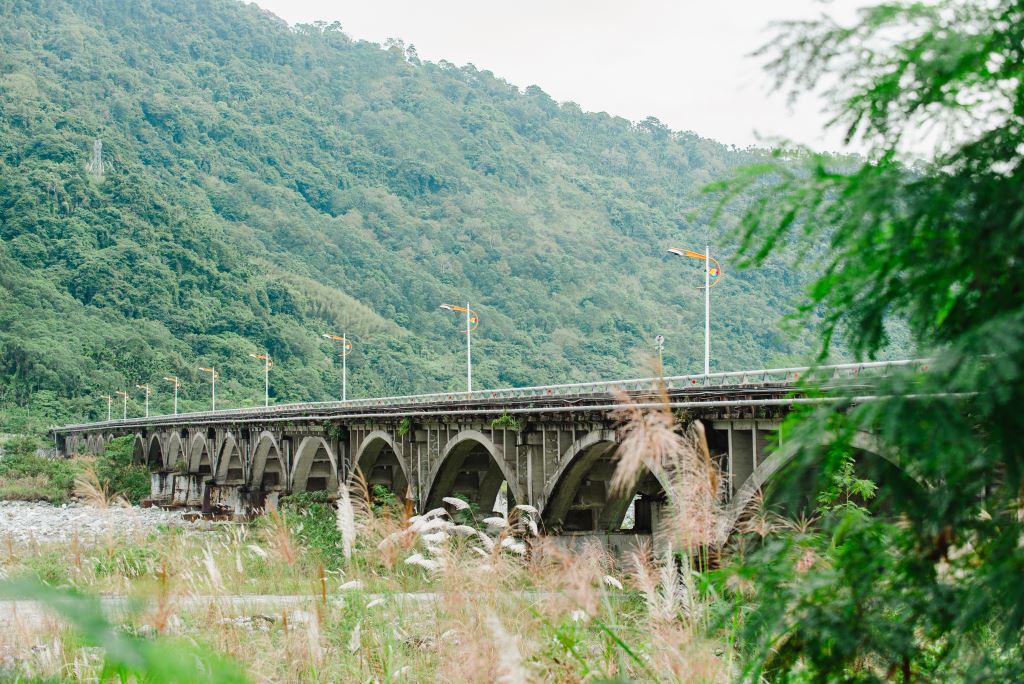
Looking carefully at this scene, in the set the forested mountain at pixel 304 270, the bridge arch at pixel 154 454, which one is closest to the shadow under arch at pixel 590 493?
the forested mountain at pixel 304 270

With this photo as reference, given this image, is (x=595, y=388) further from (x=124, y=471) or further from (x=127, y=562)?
(x=127, y=562)

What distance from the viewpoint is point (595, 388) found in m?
47.6

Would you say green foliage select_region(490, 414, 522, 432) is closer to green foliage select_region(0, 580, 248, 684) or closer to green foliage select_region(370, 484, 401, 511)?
green foliage select_region(370, 484, 401, 511)

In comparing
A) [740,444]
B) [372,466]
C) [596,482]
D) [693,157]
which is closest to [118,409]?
[372,466]

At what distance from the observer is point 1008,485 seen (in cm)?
349

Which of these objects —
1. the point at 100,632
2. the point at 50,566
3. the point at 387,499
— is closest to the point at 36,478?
the point at 387,499

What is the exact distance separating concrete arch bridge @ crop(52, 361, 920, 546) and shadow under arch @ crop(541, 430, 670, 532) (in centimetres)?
3

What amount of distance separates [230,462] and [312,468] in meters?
13.9

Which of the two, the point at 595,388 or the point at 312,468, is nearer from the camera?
the point at 312,468

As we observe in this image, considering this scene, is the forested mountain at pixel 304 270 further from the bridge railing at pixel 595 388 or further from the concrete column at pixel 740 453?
the concrete column at pixel 740 453

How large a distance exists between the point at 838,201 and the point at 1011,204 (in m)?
0.57

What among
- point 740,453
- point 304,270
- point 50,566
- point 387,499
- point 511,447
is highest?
point 304,270

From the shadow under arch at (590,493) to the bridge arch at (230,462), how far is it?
28494 mm

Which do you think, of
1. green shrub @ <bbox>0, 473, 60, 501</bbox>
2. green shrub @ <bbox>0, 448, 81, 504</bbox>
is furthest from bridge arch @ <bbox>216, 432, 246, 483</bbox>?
green shrub @ <bbox>0, 473, 60, 501</bbox>
